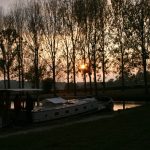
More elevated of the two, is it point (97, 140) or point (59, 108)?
point (59, 108)

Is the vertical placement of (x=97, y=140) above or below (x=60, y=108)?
below

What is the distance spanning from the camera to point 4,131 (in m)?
30.4

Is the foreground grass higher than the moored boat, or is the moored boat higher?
the moored boat

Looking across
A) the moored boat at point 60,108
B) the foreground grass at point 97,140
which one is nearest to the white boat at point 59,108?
the moored boat at point 60,108

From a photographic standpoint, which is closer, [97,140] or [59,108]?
[97,140]

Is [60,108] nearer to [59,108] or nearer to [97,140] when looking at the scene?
[59,108]

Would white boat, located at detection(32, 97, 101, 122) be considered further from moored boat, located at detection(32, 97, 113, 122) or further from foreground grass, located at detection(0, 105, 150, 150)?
foreground grass, located at detection(0, 105, 150, 150)

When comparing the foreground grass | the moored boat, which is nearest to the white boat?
the moored boat

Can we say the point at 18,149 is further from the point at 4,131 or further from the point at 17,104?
the point at 17,104

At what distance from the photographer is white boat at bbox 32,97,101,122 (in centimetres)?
3600

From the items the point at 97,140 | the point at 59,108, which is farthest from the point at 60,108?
the point at 97,140

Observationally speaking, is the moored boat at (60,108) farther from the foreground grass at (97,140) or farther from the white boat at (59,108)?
the foreground grass at (97,140)

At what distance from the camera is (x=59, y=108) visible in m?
37.8

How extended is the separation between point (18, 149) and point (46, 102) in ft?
72.2
